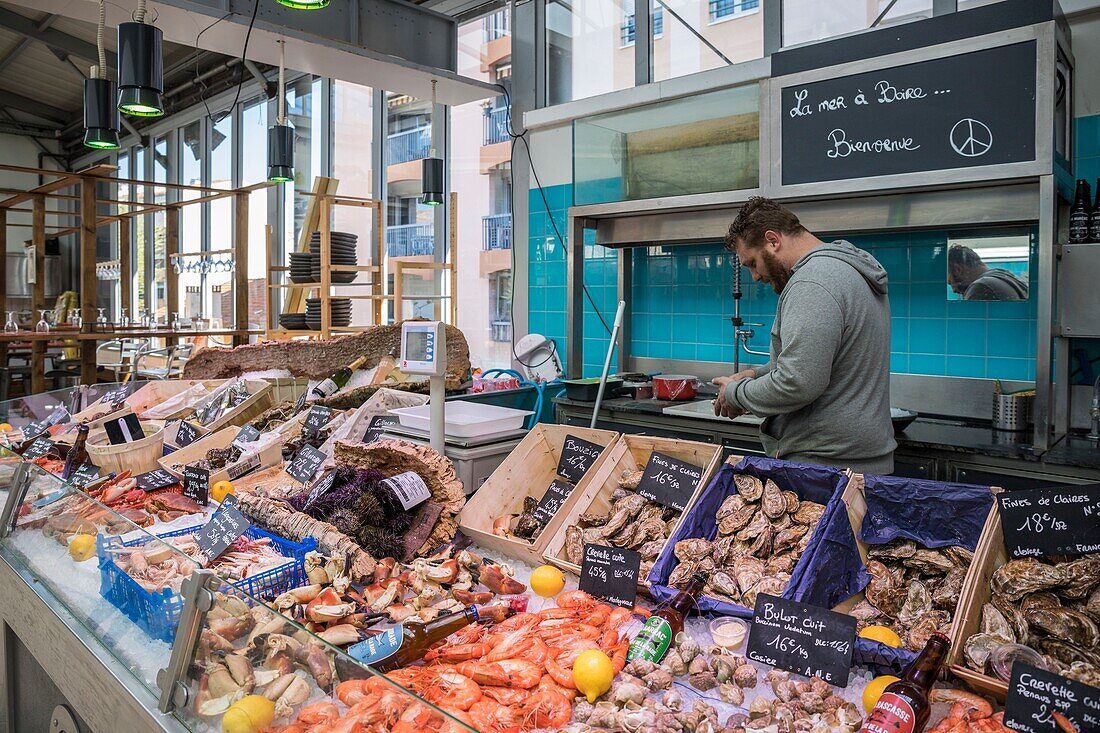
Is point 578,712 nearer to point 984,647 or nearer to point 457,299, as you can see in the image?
point 984,647

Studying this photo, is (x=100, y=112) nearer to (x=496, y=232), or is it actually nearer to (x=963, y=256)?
(x=496, y=232)

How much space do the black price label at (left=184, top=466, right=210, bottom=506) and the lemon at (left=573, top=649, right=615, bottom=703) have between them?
1.64 m

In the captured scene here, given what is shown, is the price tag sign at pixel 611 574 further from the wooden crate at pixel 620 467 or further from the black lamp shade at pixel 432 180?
the black lamp shade at pixel 432 180

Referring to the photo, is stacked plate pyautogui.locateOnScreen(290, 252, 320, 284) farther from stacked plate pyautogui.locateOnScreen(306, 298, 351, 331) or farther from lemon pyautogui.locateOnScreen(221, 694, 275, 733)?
lemon pyautogui.locateOnScreen(221, 694, 275, 733)

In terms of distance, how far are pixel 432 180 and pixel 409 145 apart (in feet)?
7.41

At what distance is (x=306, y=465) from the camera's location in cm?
256

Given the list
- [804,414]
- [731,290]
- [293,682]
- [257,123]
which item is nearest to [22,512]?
[293,682]

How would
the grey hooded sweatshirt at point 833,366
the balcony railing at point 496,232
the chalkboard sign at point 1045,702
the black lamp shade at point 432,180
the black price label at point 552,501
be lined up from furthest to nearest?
the balcony railing at point 496,232 < the black lamp shade at point 432,180 < the grey hooded sweatshirt at point 833,366 < the black price label at point 552,501 < the chalkboard sign at point 1045,702

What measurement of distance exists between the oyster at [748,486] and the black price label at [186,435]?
2323 millimetres

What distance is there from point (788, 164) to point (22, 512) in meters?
3.50

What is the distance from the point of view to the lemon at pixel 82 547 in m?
1.93

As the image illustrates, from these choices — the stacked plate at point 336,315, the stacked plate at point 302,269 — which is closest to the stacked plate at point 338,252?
the stacked plate at point 302,269

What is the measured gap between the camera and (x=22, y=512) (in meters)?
2.35

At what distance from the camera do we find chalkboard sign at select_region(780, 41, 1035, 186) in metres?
3.16
